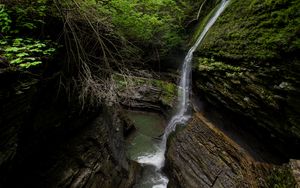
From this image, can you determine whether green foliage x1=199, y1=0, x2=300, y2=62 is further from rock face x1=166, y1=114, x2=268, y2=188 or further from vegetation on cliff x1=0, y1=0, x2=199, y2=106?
vegetation on cliff x1=0, y1=0, x2=199, y2=106

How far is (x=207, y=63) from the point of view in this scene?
7.26 meters

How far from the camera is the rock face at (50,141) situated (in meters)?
2.48

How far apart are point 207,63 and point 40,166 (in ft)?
19.4

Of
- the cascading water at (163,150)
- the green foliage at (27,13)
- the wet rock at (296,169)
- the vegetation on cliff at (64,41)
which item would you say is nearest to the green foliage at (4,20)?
the vegetation on cliff at (64,41)

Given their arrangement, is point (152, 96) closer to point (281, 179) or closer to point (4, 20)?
point (281, 179)

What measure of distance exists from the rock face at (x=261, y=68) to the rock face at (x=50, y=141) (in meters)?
3.70

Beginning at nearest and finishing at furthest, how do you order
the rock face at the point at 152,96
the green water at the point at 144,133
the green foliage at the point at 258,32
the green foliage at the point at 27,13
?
1. the green foliage at the point at 27,13
2. the green foliage at the point at 258,32
3. the green water at the point at 144,133
4. the rock face at the point at 152,96

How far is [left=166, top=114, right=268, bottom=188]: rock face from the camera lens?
16.4ft

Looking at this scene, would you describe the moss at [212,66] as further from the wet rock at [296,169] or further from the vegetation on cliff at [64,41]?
the vegetation on cliff at [64,41]

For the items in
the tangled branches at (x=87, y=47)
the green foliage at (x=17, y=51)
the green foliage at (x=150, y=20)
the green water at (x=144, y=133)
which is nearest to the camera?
the green foliage at (x=17, y=51)

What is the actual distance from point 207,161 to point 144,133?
352 cm

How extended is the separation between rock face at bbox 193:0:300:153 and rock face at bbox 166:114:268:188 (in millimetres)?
898

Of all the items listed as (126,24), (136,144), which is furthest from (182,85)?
(126,24)

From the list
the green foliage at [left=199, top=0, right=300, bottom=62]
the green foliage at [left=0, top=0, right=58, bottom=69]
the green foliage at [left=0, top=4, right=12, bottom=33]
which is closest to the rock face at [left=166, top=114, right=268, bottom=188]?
the green foliage at [left=199, top=0, right=300, bottom=62]
